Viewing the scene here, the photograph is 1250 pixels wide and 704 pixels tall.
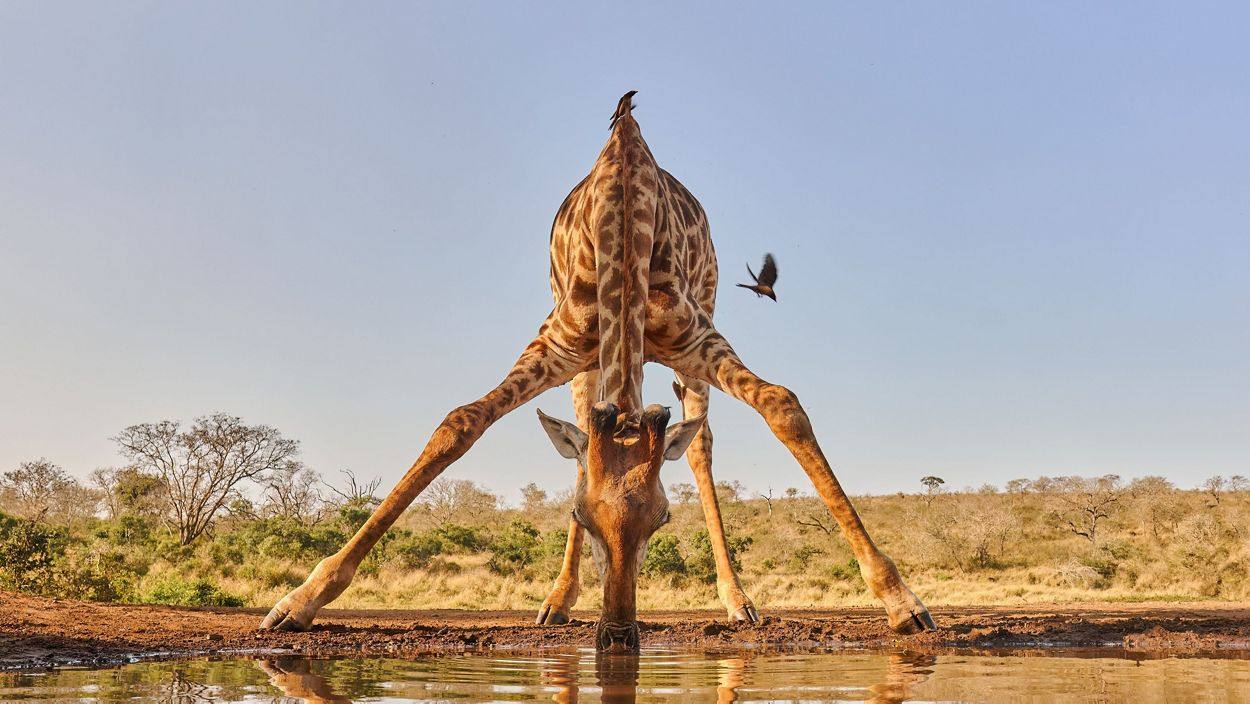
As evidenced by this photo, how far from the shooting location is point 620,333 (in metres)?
7.56

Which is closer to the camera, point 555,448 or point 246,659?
point 246,659

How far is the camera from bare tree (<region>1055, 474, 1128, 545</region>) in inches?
1300

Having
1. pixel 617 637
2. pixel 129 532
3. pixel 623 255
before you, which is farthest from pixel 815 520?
pixel 617 637

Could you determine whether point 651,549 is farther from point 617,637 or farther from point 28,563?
point 617,637

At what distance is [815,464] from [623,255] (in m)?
2.23

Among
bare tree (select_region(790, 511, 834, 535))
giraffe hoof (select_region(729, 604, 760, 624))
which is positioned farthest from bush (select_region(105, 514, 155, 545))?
giraffe hoof (select_region(729, 604, 760, 624))

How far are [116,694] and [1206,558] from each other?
2402 cm

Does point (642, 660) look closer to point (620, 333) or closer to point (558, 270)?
point (620, 333)

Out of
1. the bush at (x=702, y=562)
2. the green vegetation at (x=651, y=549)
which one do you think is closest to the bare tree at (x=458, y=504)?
the green vegetation at (x=651, y=549)

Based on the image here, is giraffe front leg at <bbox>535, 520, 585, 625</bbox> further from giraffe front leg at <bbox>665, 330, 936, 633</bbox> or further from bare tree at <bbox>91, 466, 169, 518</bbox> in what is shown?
bare tree at <bbox>91, 466, 169, 518</bbox>

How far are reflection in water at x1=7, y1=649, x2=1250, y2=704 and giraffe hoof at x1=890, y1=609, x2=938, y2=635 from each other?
1028mm

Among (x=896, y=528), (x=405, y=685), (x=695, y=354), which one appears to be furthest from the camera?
→ (x=896, y=528)

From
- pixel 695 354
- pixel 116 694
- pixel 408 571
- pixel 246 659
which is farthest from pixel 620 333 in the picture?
pixel 408 571

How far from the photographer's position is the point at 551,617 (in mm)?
9102
